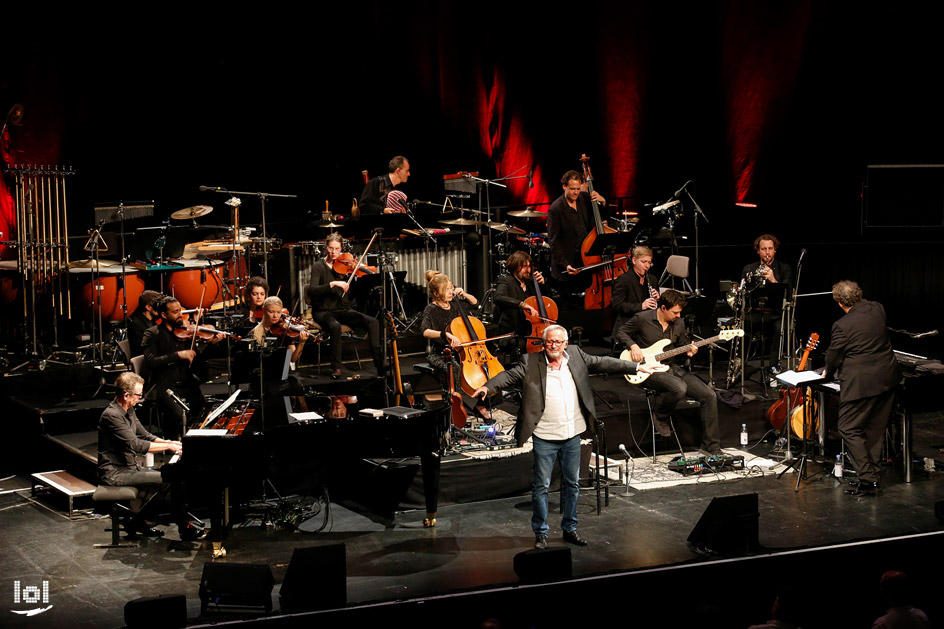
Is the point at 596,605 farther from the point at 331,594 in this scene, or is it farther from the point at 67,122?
the point at 67,122

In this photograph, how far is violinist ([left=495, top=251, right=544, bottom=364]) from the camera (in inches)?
460

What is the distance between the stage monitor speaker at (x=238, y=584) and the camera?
6.89 metres

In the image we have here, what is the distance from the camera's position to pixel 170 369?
1006 cm

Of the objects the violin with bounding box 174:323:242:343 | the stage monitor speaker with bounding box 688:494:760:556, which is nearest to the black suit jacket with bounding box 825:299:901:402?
the stage monitor speaker with bounding box 688:494:760:556

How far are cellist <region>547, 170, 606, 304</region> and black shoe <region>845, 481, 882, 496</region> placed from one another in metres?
4.11

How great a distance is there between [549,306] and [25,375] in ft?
18.2

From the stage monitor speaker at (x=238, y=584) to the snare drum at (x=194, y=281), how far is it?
19.5 feet

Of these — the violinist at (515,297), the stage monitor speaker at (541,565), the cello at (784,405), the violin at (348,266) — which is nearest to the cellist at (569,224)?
the violinist at (515,297)

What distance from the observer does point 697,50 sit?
16484mm

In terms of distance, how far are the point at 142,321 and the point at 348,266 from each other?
92.6 inches

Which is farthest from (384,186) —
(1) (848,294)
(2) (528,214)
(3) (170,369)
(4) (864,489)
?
(4) (864,489)

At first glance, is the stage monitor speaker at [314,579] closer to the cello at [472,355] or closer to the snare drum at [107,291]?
the cello at [472,355]

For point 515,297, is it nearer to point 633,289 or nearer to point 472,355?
point 633,289

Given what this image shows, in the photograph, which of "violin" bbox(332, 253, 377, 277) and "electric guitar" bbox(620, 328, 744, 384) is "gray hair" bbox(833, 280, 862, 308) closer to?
"electric guitar" bbox(620, 328, 744, 384)
